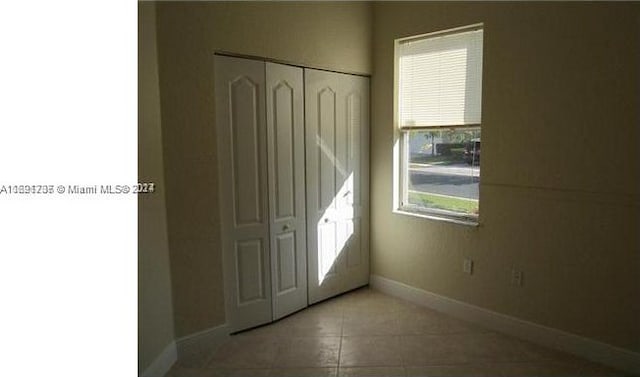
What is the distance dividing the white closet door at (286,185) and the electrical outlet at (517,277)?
56.8 inches

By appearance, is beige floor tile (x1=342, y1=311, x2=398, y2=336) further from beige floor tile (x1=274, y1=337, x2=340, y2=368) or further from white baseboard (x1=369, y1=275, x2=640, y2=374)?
white baseboard (x1=369, y1=275, x2=640, y2=374)

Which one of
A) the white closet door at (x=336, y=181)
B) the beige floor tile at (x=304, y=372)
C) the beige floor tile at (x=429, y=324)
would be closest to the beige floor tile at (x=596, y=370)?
the beige floor tile at (x=429, y=324)

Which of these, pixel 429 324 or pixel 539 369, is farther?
pixel 429 324

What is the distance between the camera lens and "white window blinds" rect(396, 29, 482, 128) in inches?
111

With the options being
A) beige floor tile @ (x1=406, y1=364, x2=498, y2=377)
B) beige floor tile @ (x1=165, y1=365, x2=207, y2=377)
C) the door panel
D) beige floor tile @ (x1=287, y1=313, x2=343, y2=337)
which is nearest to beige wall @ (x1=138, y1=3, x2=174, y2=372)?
beige floor tile @ (x1=165, y1=365, x2=207, y2=377)

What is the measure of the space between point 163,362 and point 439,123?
2.40 meters

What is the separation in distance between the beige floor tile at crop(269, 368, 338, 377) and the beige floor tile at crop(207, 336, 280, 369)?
9cm

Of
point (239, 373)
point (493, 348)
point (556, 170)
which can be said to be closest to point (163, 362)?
point (239, 373)

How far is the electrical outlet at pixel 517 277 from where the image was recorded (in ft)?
8.72

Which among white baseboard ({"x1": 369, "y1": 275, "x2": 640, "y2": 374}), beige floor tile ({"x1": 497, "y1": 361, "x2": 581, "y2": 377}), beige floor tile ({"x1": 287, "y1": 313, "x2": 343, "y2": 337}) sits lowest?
beige floor tile ({"x1": 497, "y1": 361, "x2": 581, "y2": 377})

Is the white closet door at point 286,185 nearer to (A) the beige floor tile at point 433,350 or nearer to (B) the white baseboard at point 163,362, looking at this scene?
(B) the white baseboard at point 163,362

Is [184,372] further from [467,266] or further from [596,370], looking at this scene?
[596,370]

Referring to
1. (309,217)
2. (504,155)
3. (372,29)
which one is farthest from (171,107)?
(504,155)

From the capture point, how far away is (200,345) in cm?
253
